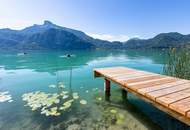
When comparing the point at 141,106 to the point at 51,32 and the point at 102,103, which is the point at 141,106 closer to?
the point at 102,103

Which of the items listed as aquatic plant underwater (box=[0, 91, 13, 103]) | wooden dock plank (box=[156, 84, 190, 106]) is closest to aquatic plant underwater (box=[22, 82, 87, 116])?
aquatic plant underwater (box=[0, 91, 13, 103])

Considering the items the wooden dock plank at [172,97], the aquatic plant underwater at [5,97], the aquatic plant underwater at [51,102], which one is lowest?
the aquatic plant underwater at [5,97]

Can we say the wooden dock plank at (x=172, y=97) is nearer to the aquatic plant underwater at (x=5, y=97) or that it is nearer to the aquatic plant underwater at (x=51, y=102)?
the aquatic plant underwater at (x=51, y=102)

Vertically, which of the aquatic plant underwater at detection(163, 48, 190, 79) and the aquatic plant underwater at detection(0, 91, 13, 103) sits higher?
the aquatic plant underwater at detection(163, 48, 190, 79)

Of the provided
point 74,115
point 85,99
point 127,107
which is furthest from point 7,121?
point 127,107

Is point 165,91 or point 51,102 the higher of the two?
point 165,91

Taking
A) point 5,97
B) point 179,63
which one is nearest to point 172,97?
point 179,63

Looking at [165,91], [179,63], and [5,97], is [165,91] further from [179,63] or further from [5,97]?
[5,97]

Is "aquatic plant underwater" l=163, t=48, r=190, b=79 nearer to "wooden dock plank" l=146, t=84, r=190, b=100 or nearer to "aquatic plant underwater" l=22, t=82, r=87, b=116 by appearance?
"wooden dock plank" l=146, t=84, r=190, b=100

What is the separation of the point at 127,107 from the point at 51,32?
197 metres

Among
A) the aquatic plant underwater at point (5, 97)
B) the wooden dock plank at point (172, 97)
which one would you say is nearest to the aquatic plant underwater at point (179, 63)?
the wooden dock plank at point (172, 97)

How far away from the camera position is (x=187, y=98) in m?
3.73

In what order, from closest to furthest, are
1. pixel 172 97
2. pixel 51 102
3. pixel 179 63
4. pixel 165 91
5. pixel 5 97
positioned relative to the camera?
pixel 172 97
pixel 165 91
pixel 51 102
pixel 179 63
pixel 5 97

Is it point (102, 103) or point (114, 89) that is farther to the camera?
point (114, 89)
